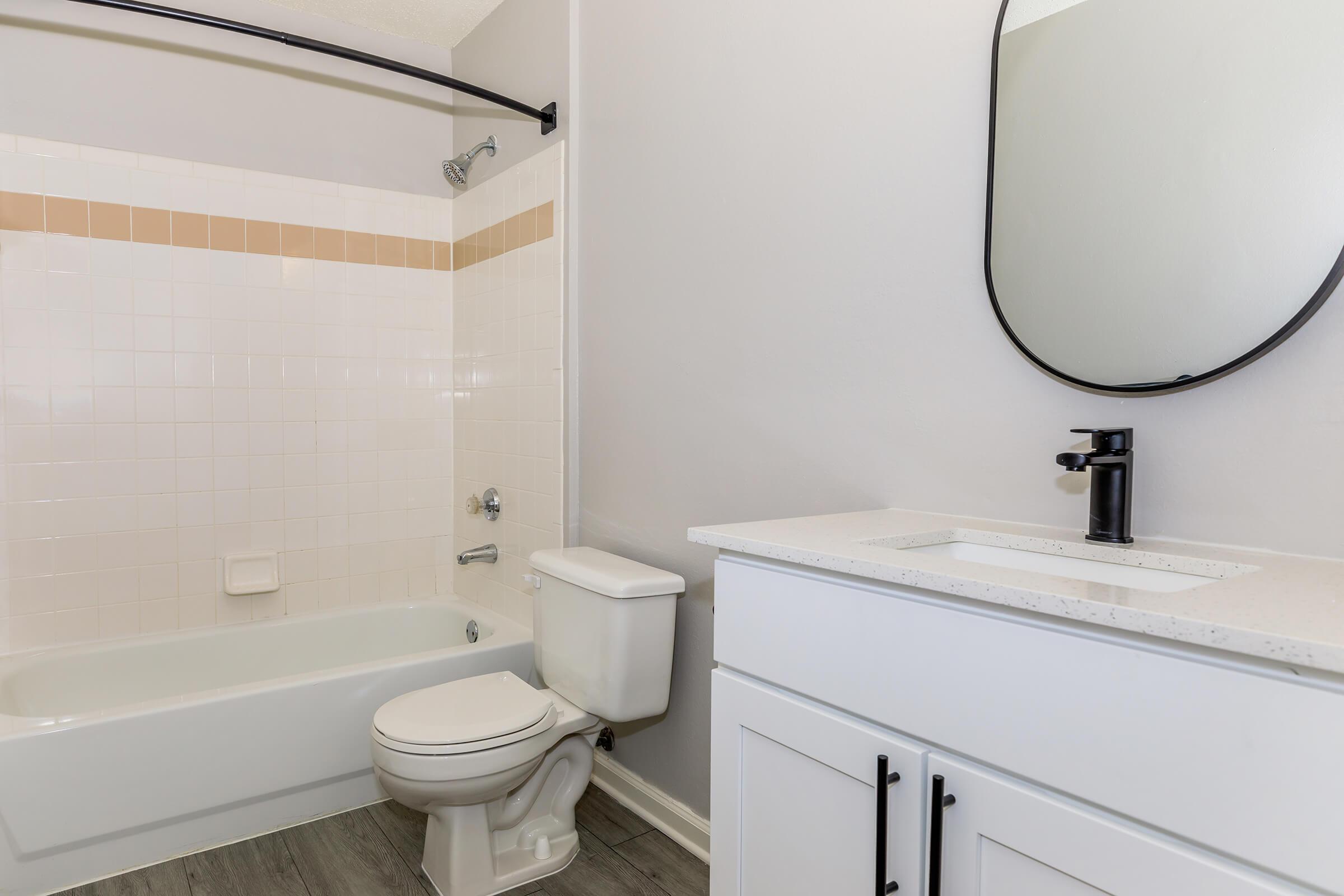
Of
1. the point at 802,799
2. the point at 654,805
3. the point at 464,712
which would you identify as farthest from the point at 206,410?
the point at 802,799

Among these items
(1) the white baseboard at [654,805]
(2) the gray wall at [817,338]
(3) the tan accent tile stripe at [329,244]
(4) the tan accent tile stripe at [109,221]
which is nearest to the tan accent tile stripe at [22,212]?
(4) the tan accent tile stripe at [109,221]

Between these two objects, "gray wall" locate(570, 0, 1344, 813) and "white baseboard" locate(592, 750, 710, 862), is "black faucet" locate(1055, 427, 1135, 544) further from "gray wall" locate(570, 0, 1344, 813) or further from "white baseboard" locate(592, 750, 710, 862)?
"white baseboard" locate(592, 750, 710, 862)

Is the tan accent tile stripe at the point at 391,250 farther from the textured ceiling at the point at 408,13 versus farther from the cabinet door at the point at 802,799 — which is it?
the cabinet door at the point at 802,799

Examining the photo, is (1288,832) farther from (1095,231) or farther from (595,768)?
(595,768)

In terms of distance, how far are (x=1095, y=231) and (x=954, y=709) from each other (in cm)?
78

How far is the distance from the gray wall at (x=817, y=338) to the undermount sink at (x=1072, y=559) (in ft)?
0.35

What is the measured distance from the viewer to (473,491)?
9.71 ft

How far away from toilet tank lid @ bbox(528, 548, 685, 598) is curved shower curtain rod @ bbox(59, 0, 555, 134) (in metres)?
1.34

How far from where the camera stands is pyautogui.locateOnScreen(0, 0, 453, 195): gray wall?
2.35 m

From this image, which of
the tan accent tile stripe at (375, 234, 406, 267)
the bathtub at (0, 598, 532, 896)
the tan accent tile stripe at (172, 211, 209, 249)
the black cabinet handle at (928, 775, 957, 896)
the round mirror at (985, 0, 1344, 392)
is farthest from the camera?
the tan accent tile stripe at (375, 234, 406, 267)

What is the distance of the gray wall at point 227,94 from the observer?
235cm

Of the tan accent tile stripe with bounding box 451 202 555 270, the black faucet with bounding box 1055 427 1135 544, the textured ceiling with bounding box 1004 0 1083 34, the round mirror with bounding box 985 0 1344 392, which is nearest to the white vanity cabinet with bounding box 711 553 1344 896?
the black faucet with bounding box 1055 427 1135 544

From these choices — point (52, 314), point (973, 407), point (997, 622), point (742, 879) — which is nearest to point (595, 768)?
point (742, 879)

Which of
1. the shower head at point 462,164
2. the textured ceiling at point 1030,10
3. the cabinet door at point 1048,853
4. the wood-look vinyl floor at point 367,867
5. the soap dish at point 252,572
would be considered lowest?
the wood-look vinyl floor at point 367,867
